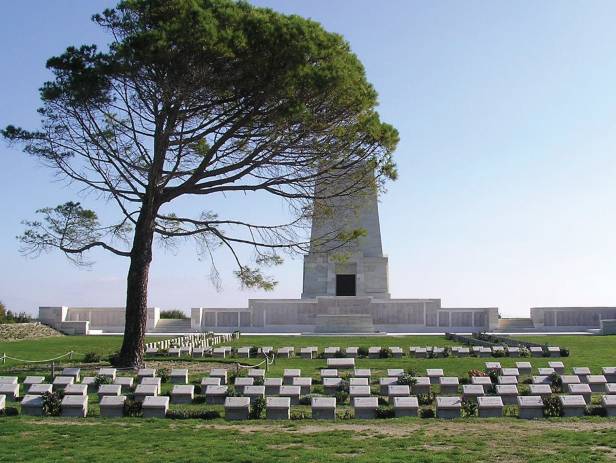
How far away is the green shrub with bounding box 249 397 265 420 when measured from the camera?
8883mm

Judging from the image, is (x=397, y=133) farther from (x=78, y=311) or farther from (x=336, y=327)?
(x=78, y=311)

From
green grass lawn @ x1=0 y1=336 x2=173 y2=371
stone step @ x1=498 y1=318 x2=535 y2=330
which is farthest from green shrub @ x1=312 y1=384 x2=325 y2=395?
stone step @ x1=498 y1=318 x2=535 y2=330

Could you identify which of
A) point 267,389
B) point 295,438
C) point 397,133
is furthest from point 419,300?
point 295,438

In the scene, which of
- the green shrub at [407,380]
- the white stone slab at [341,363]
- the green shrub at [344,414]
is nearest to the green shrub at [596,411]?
the green shrub at [407,380]

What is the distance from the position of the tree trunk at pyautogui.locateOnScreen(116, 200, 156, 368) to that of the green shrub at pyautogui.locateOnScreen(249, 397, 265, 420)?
19.7 feet

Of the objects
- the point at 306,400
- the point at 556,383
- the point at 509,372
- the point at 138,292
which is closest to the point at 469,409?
the point at 306,400

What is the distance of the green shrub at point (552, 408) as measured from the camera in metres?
8.93

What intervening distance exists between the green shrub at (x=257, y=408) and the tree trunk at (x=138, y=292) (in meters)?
6.02

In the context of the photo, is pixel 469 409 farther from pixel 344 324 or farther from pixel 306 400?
pixel 344 324

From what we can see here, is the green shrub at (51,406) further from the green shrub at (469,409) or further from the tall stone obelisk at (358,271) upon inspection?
the tall stone obelisk at (358,271)

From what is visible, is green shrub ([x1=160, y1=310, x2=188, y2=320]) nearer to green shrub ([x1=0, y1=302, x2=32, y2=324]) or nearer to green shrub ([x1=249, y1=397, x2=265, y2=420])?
green shrub ([x1=0, y1=302, x2=32, y2=324])

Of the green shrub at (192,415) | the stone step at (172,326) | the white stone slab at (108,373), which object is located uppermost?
the stone step at (172,326)

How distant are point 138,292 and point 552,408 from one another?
8.43m

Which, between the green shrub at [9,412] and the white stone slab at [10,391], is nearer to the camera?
the green shrub at [9,412]
